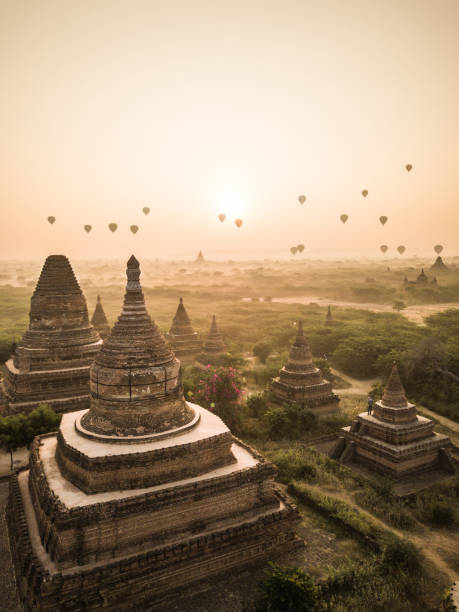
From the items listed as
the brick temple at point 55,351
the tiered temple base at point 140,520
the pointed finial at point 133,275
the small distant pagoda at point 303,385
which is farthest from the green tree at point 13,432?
the small distant pagoda at point 303,385

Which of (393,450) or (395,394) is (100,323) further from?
(393,450)

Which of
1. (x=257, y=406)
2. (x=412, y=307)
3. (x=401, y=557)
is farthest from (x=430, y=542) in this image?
(x=412, y=307)

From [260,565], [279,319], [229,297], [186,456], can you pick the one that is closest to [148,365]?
[186,456]

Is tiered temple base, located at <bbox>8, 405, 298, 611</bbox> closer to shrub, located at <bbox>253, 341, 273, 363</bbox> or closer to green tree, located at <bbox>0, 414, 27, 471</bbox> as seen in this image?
green tree, located at <bbox>0, 414, 27, 471</bbox>

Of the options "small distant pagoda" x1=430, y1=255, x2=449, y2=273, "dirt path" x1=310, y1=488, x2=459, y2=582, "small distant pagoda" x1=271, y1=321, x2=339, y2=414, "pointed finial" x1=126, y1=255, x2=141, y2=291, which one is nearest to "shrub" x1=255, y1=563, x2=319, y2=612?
"dirt path" x1=310, y1=488, x2=459, y2=582

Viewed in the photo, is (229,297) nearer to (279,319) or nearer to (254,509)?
(279,319)
